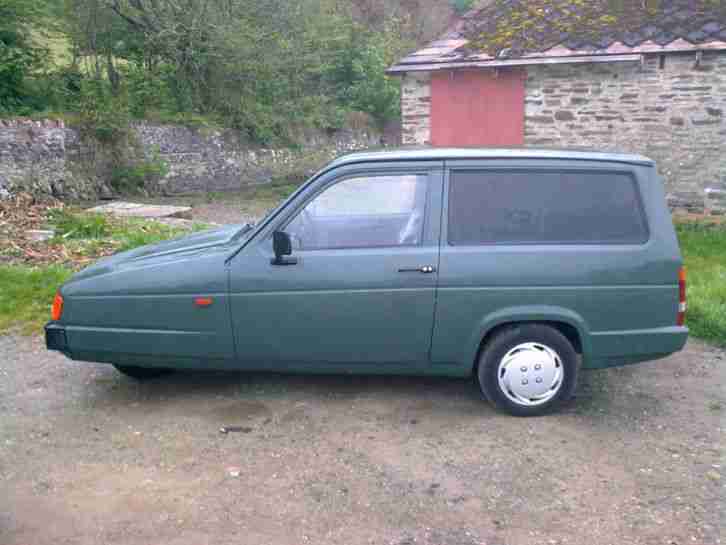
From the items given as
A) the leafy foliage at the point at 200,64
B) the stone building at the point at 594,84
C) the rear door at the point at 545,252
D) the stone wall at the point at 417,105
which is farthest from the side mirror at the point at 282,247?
the leafy foliage at the point at 200,64

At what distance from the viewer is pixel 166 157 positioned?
1978 centimetres

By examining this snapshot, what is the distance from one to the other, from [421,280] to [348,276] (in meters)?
0.48

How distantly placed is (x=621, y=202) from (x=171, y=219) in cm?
946

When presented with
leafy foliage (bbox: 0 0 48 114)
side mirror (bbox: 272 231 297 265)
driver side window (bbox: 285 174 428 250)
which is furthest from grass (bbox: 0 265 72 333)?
leafy foliage (bbox: 0 0 48 114)

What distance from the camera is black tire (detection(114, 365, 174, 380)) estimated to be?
584 cm

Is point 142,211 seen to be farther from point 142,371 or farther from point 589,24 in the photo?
point 142,371

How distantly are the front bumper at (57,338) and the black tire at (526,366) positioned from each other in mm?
2836

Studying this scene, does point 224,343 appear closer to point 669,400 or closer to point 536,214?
point 536,214

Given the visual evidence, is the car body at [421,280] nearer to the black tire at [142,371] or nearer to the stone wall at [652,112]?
the black tire at [142,371]

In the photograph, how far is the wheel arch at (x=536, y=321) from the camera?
5.11 m

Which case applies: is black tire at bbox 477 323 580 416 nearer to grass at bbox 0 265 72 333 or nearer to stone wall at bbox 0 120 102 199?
grass at bbox 0 265 72 333

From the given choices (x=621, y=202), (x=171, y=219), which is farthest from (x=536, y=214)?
(x=171, y=219)

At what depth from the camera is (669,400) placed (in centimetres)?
567

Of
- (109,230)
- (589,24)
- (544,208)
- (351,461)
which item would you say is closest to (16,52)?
(109,230)
